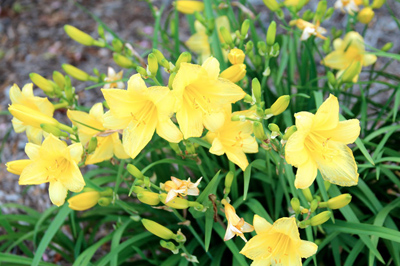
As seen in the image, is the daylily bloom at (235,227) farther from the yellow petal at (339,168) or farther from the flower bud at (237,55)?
the flower bud at (237,55)

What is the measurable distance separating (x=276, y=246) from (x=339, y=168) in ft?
1.11

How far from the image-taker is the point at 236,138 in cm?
144

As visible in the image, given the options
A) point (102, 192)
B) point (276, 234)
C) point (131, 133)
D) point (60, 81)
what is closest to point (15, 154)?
point (60, 81)

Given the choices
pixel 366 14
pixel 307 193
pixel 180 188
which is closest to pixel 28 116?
pixel 180 188

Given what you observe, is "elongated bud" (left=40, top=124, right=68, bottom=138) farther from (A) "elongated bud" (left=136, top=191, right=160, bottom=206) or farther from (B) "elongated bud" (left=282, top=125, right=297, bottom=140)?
(B) "elongated bud" (left=282, top=125, right=297, bottom=140)

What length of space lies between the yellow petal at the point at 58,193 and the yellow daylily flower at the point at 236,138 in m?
0.54

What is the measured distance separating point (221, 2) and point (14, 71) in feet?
7.41

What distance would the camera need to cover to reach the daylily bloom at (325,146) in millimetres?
1272

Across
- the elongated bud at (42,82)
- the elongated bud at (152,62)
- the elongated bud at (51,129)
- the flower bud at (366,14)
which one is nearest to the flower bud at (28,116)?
the elongated bud at (51,129)

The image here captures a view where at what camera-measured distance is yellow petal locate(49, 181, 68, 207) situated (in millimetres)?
1405

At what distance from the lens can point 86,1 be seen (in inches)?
165

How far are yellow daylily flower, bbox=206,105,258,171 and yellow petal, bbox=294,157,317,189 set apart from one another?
20cm

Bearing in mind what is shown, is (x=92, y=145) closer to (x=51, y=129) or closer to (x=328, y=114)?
(x=51, y=129)

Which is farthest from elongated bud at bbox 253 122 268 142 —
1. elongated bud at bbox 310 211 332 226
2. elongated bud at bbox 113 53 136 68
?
elongated bud at bbox 113 53 136 68
